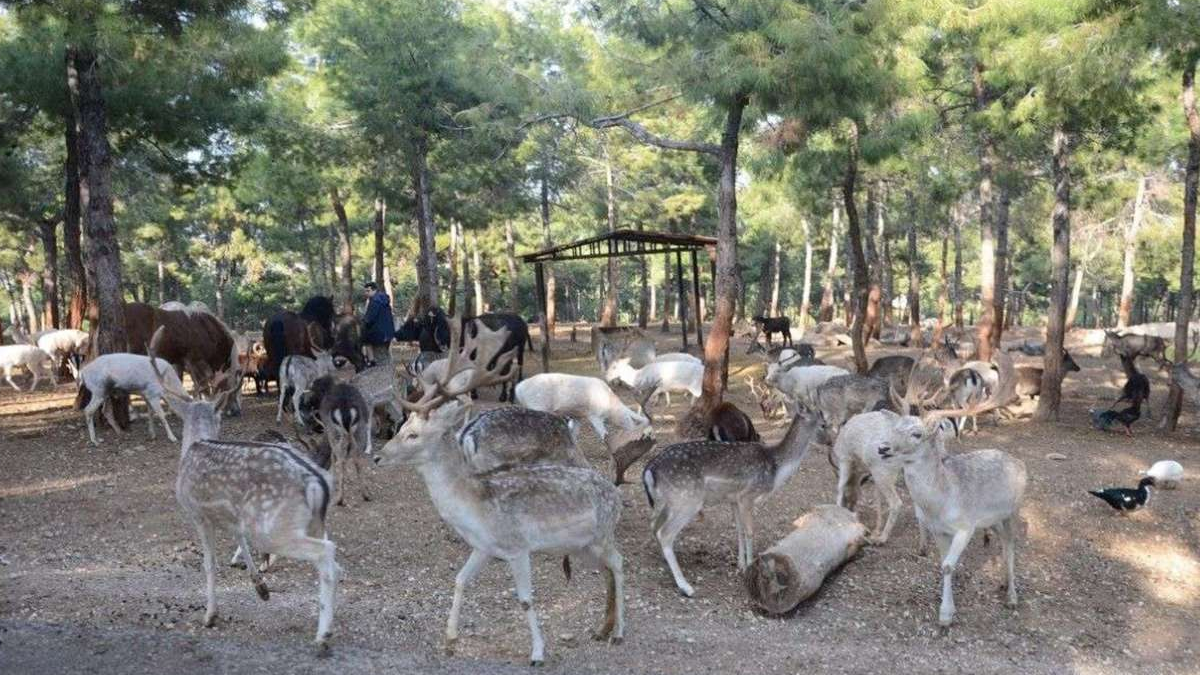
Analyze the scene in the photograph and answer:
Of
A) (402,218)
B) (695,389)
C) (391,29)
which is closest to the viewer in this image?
(695,389)

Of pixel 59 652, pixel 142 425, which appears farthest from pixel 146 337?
pixel 59 652

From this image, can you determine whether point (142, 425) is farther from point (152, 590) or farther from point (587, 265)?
point (587, 265)

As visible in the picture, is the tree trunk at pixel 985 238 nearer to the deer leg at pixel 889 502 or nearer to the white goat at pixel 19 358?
the deer leg at pixel 889 502

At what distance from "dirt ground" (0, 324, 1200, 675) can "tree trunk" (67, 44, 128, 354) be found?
10.3ft

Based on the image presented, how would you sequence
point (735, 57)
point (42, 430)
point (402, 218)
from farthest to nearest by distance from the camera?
point (402, 218)
point (42, 430)
point (735, 57)

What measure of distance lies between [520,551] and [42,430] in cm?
1017

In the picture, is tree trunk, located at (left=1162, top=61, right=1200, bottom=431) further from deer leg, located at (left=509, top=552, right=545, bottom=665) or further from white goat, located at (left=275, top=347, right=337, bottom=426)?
white goat, located at (left=275, top=347, right=337, bottom=426)

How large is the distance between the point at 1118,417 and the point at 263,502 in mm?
12091

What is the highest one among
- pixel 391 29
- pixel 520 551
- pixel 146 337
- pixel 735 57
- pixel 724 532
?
pixel 391 29

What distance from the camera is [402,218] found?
29.6 metres

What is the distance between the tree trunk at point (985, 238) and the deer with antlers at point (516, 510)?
12757mm

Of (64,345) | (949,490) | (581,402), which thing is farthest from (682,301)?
(949,490)

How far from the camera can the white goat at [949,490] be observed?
6.70 meters

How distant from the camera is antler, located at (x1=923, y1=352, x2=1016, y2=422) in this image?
24.3 ft
